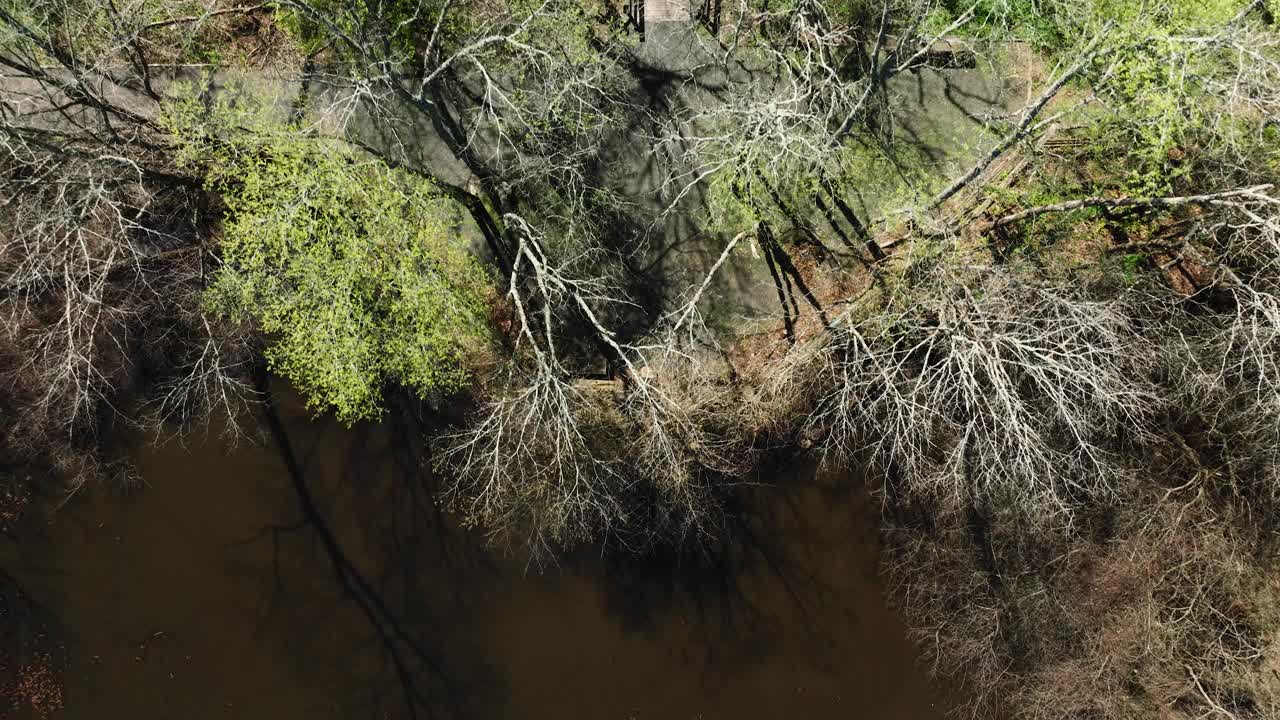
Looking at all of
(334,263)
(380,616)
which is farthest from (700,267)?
(380,616)

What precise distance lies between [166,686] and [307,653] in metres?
2.11

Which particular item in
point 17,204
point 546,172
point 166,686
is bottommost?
point 166,686

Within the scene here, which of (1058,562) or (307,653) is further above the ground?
(307,653)

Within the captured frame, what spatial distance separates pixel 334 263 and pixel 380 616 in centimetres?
531

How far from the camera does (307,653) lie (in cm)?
1095

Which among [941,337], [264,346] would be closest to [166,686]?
[264,346]

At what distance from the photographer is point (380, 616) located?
10984 millimetres

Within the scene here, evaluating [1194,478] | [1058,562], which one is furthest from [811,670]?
[1194,478]

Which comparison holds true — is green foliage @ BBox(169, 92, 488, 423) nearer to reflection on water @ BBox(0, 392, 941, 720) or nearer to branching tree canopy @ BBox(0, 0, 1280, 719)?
branching tree canopy @ BBox(0, 0, 1280, 719)

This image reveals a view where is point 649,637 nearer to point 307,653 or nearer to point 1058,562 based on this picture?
point 307,653

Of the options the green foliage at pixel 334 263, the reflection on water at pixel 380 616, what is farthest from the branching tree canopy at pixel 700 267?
the reflection on water at pixel 380 616

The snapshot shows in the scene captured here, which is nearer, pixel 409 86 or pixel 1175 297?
pixel 1175 297

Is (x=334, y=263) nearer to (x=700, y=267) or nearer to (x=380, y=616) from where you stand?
(x=700, y=267)

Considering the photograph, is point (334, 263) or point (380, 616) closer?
point (334, 263)
